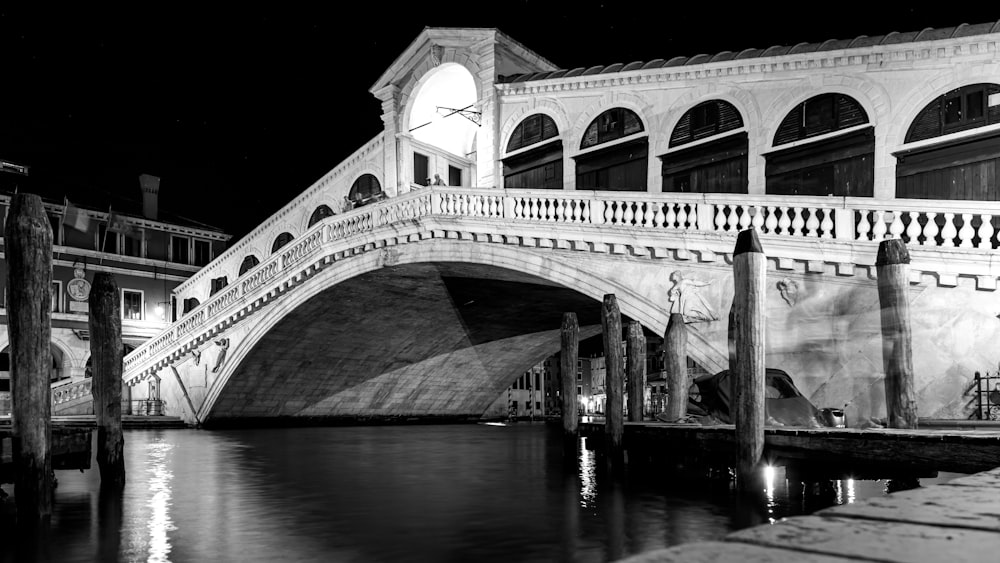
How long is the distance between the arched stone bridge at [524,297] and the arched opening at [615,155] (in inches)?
75.2

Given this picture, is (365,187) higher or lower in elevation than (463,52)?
lower

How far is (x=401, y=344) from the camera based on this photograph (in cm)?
2044

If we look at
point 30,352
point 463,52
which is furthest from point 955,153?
point 30,352

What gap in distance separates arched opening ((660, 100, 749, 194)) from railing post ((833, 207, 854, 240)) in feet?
12.5

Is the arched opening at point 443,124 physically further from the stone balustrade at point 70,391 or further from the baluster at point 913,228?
the baluster at point 913,228

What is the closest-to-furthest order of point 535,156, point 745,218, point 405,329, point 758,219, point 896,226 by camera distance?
point 896,226
point 758,219
point 745,218
point 535,156
point 405,329

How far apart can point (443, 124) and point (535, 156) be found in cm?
376

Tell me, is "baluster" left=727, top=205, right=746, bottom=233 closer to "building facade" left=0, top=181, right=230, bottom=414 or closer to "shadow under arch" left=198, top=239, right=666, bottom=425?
"shadow under arch" left=198, top=239, right=666, bottom=425

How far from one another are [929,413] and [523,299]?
344 inches

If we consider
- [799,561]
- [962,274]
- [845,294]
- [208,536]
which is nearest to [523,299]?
[845,294]

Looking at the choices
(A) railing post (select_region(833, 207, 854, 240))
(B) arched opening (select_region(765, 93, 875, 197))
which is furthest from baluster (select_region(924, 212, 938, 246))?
(B) arched opening (select_region(765, 93, 875, 197))

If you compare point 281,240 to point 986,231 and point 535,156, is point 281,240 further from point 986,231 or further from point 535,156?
point 986,231

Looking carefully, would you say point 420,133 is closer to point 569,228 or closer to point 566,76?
point 566,76

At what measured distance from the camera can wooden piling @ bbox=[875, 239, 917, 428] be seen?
7.82 meters
